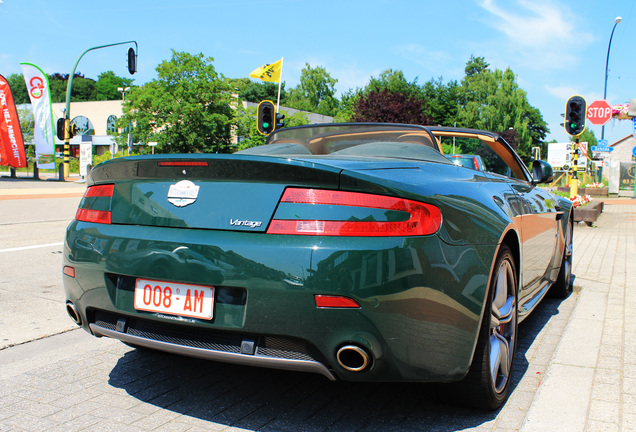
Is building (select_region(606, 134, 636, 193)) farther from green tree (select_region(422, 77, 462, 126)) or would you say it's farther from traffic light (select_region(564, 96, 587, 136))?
green tree (select_region(422, 77, 462, 126))

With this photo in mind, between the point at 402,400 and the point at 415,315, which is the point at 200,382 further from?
the point at 415,315

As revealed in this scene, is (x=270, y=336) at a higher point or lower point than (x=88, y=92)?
lower

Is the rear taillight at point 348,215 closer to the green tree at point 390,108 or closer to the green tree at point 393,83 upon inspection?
the green tree at point 390,108

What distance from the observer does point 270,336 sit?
225 centimetres

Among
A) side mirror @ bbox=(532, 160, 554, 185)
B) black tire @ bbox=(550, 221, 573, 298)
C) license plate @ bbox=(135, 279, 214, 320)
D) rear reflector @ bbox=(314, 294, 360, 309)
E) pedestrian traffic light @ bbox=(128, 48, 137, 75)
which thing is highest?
pedestrian traffic light @ bbox=(128, 48, 137, 75)

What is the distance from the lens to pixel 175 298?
2.36 meters

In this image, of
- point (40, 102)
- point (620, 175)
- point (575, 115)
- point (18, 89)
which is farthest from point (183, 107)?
point (18, 89)

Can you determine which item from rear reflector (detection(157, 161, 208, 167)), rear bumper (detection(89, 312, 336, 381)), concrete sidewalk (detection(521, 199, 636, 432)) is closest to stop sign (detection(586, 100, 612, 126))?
concrete sidewalk (detection(521, 199, 636, 432))

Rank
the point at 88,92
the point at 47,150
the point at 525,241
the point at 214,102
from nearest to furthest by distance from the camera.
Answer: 1. the point at 525,241
2. the point at 47,150
3. the point at 214,102
4. the point at 88,92

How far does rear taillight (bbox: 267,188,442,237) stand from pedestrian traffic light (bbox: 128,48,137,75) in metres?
23.5

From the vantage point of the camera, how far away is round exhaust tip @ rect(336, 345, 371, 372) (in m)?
2.16

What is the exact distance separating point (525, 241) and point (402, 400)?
4.07ft

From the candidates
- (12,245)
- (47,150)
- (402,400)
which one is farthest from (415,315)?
(47,150)

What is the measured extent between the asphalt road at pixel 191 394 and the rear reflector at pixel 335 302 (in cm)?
68
